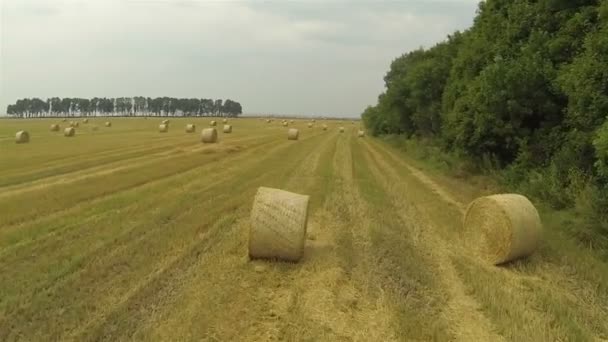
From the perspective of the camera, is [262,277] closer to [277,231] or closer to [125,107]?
[277,231]

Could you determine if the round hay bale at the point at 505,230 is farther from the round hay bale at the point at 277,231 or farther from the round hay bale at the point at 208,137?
the round hay bale at the point at 208,137

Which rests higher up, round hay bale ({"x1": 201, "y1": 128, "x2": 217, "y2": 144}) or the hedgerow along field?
round hay bale ({"x1": 201, "y1": 128, "x2": 217, "y2": 144})

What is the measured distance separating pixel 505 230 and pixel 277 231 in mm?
4216

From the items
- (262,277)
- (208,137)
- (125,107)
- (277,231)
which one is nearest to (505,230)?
(277,231)

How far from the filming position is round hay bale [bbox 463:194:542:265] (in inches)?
331

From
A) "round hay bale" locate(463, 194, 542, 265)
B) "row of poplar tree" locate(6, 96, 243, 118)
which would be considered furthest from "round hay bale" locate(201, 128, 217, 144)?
"row of poplar tree" locate(6, 96, 243, 118)

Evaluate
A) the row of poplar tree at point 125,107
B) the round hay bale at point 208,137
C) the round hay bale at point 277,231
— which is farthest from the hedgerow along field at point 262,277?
the row of poplar tree at point 125,107

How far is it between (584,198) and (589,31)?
14.7 ft

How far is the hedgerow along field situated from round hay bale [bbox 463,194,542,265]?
0.27 meters

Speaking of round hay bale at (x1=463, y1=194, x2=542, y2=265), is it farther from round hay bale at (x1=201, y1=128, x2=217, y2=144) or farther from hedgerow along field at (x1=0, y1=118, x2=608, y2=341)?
round hay bale at (x1=201, y1=128, x2=217, y2=144)

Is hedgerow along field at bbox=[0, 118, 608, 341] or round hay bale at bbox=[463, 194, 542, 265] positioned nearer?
hedgerow along field at bbox=[0, 118, 608, 341]

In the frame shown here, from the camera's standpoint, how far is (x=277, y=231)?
798 centimetres

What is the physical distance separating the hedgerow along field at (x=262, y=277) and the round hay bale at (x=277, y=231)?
8.8 inches

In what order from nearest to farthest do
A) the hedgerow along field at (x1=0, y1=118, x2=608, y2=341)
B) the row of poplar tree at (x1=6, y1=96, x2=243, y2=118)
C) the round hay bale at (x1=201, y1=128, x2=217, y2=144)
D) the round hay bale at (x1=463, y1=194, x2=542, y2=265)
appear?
the hedgerow along field at (x1=0, y1=118, x2=608, y2=341), the round hay bale at (x1=463, y1=194, x2=542, y2=265), the round hay bale at (x1=201, y1=128, x2=217, y2=144), the row of poplar tree at (x1=6, y1=96, x2=243, y2=118)
